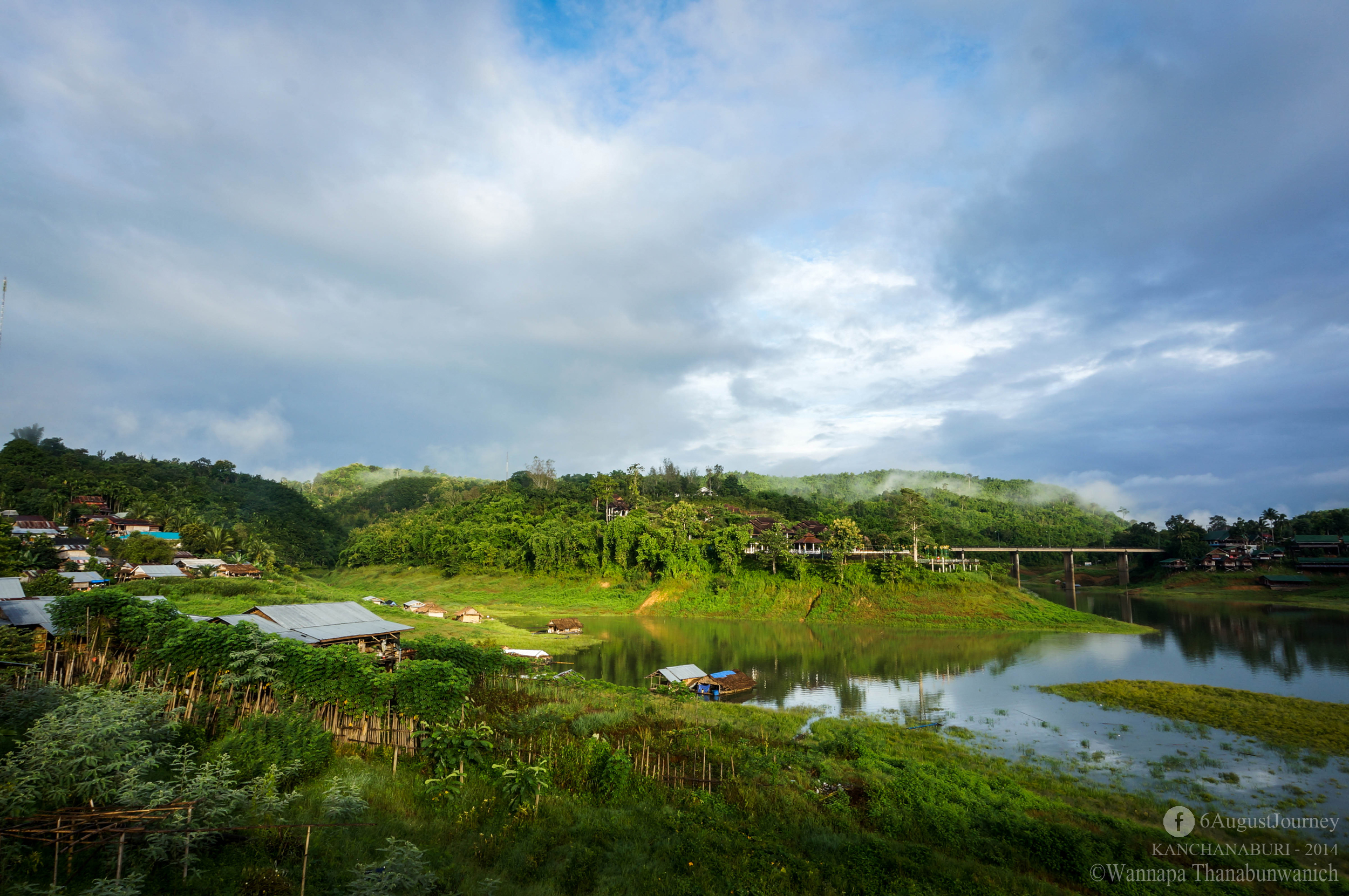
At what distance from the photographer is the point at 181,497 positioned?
82500 millimetres

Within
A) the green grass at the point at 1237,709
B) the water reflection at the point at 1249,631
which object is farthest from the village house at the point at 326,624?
the water reflection at the point at 1249,631

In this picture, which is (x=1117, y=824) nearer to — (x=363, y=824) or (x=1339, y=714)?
(x=363, y=824)

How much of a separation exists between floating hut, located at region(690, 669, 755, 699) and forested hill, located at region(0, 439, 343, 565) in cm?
6467

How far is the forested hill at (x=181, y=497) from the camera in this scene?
67.0m

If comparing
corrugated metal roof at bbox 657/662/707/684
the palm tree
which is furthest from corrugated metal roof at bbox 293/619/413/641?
the palm tree

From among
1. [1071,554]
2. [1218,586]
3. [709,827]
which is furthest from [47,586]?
[1218,586]

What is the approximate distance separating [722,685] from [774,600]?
3262 centimetres

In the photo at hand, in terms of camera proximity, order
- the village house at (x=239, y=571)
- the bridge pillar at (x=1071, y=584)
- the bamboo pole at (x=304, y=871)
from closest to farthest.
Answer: the bamboo pole at (x=304, y=871)
the village house at (x=239, y=571)
the bridge pillar at (x=1071, y=584)

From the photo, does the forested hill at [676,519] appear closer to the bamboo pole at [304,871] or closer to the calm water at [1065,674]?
the calm water at [1065,674]

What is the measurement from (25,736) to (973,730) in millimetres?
29658

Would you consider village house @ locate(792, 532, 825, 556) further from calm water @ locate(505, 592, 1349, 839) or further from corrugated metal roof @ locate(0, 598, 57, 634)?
corrugated metal roof @ locate(0, 598, 57, 634)

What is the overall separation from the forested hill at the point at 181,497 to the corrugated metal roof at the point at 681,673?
63.0 meters

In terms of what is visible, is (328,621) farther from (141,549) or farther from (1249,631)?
(1249,631)

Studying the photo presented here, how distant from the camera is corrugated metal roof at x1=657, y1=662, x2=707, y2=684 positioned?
29.0m
